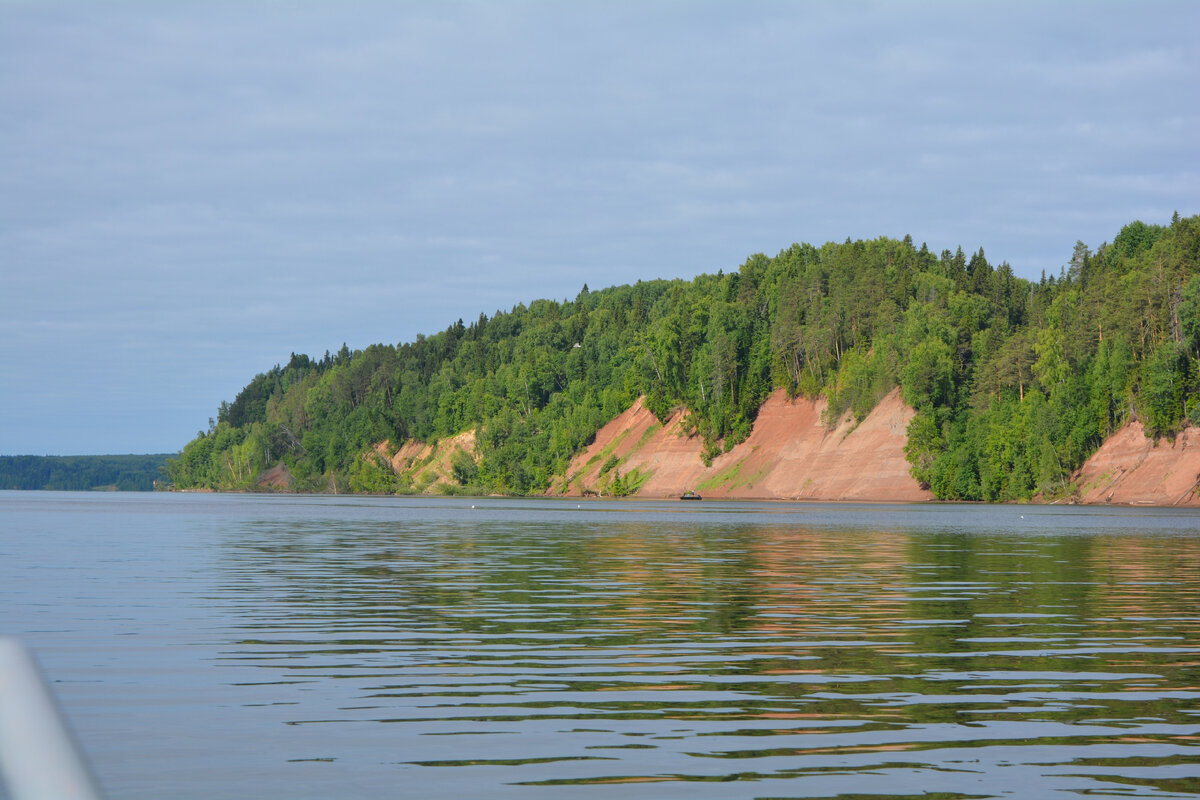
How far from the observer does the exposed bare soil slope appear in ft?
438

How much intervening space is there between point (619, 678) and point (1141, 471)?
13569cm

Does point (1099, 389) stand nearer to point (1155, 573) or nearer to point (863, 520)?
point (863, 520)

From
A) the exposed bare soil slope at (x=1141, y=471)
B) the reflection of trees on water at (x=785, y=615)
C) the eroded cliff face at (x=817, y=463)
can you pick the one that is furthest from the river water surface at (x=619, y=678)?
the eroded cliff face at (x=817, y=463)

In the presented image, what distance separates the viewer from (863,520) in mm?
93688

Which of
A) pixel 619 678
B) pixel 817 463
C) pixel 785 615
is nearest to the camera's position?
pixel 619 678

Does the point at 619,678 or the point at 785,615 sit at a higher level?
the point at 619,678

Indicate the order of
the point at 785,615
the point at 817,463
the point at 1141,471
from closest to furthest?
the point at 785,615
the point at 1141,471
the point at 817,463

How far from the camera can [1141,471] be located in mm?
140750

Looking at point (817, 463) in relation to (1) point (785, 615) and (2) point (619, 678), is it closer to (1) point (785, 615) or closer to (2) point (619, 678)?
(1) point (785, 615)

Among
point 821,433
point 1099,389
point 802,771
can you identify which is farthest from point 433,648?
point 821,433

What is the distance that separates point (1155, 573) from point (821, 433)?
146m

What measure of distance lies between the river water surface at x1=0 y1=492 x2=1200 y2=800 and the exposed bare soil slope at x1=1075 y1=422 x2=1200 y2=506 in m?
99.5

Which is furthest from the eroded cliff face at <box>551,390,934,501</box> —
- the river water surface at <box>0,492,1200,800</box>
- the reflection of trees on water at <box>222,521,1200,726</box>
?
the river water surface at <box>0,492,1200,800</box>

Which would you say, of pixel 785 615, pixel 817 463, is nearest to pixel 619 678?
pixel 785 615
